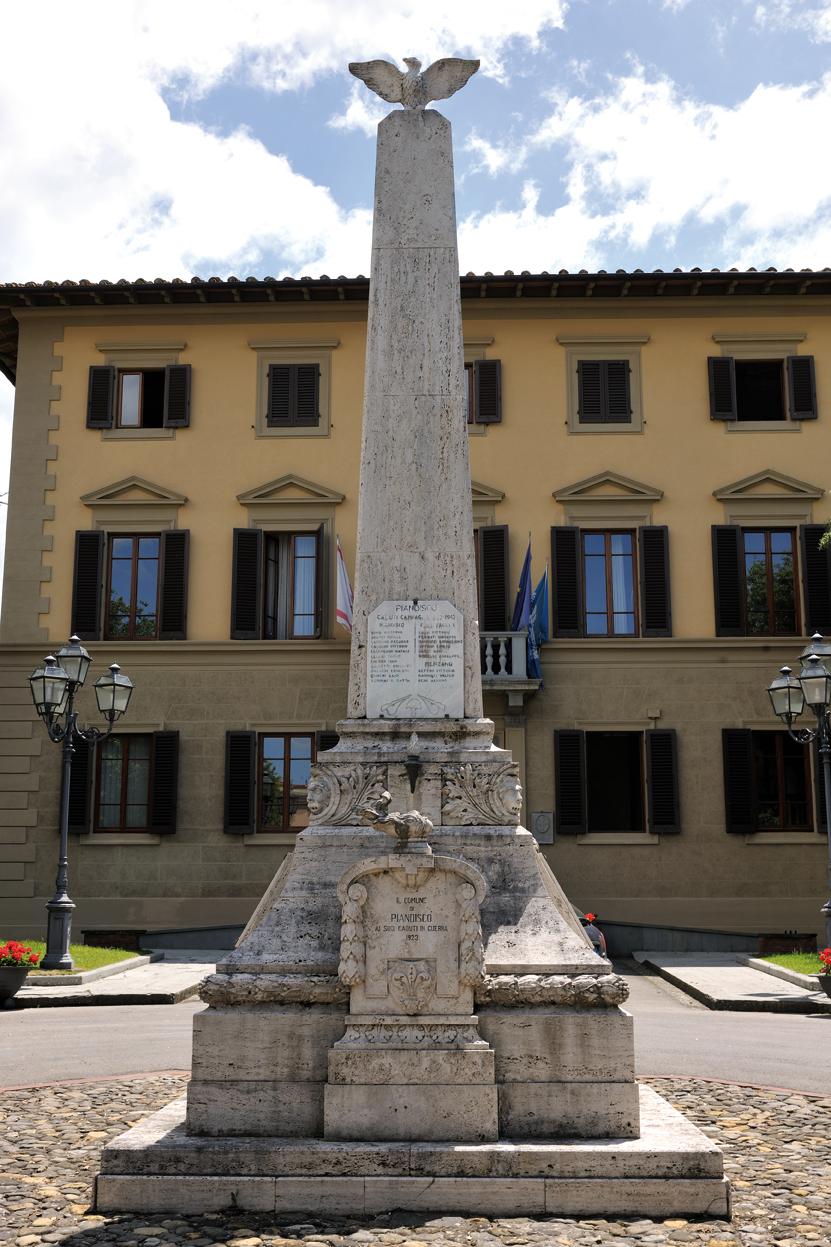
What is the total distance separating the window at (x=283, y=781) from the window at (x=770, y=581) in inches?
334

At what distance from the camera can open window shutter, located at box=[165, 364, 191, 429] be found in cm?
2391

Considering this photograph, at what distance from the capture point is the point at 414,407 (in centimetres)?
759

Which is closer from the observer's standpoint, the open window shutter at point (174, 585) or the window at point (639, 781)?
the window at point (639, 781)

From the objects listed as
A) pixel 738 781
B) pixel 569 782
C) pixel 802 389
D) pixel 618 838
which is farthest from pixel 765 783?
pixel 802 389

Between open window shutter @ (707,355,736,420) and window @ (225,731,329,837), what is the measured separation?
9449 mm

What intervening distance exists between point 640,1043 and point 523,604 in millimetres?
11806

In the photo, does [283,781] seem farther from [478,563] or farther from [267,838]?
[478,563]

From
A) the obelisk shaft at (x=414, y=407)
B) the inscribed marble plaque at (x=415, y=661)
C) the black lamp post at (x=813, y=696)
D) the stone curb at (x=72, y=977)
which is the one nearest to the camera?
Answer: the inscribed marble plaque at (x=415, y=661)

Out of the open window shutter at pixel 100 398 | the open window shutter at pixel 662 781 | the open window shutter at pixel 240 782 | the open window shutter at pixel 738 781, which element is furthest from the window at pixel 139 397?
the open window shutter at pixel 738 781

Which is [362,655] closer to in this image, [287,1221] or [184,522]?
[287,1221]

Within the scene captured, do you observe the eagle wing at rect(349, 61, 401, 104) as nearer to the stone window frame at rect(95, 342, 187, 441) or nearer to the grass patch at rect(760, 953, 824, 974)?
the grass patch at rect(760, 953, 824, 974)

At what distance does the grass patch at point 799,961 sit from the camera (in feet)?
53.5

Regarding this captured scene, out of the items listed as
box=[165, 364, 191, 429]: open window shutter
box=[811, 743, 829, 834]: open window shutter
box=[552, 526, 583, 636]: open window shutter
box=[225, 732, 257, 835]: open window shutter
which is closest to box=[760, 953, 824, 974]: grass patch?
box=[811, 743, 829, 834]: open window shutter

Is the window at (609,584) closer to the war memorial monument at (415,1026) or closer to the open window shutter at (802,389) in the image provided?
the open window shutter at (802,389)
